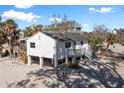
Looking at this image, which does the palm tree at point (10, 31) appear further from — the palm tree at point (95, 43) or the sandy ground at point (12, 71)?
the palm tree at point (95, 43)

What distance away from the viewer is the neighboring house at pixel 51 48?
26266 mm

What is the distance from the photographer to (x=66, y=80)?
20.9 meters

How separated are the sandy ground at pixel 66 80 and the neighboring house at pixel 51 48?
1652 mm

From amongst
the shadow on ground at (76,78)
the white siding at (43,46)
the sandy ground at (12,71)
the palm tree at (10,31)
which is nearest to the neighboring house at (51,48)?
the white siding at (43,46)

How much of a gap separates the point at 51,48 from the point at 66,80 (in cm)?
660

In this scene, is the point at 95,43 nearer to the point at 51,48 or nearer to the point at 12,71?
the point at 51,48

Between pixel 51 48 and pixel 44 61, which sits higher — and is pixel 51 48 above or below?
above

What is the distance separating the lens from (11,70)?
25484mm

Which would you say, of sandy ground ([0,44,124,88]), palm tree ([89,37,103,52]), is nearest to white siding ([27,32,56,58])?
sandy ground ([0,44,124,88])

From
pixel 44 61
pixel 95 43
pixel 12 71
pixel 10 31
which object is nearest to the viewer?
pixel 12 71

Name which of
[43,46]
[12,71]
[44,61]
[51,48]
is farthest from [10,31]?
[51,48]

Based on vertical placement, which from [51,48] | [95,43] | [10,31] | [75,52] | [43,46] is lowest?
[75,52]
